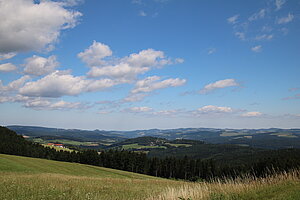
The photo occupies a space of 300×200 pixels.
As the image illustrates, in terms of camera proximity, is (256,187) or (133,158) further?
(133,158)

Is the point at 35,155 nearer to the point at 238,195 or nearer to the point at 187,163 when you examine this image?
the point at 187,163

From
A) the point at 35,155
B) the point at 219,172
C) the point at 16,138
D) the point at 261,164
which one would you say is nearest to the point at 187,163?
the point at 219,172

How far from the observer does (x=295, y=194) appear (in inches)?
298

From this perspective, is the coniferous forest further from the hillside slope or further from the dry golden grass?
the dry golden grass

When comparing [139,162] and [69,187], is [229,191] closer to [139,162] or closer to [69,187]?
[69,187]

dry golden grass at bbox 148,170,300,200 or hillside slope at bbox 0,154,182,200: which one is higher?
dry golden grass at bbox 148,170,300,200

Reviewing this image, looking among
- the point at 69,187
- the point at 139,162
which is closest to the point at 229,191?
the point at 69,187

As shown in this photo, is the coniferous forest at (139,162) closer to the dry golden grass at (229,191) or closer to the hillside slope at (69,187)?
the hillside slope at (69,187)

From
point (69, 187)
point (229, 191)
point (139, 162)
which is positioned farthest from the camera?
point (139, 162)

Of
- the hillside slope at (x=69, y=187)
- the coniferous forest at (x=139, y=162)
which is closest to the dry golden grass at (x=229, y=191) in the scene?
the hillside slope at (x=69, y=187)

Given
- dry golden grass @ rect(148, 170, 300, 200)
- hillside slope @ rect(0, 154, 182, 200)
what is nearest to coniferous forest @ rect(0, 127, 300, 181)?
hillside slope @ rect(0, 154, 182, 200)

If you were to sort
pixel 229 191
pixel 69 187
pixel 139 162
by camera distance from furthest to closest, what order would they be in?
pixel 139 162, pixel 69 187, pixel 229 191

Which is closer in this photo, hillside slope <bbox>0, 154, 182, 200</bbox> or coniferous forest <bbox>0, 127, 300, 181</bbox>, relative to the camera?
hillside slope <bbox>0, 154, 182, 200</bbox>

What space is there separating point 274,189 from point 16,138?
145354mm
